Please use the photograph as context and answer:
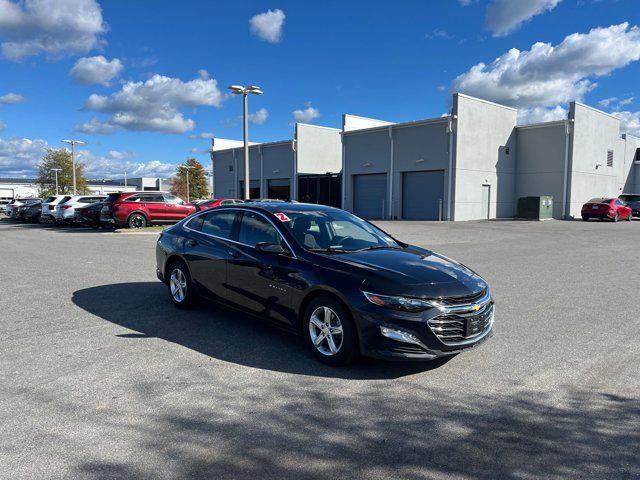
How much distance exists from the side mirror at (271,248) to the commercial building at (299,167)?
31.8 metres

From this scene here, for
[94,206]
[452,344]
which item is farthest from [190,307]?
[94,206]

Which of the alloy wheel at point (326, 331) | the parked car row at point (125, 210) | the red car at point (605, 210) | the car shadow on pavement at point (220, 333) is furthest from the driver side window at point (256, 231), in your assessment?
the red car at point (605, 210)

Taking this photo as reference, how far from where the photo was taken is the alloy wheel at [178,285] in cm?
646

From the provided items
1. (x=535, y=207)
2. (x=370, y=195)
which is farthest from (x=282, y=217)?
(x=370, y=195)

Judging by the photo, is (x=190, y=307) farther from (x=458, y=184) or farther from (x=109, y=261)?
(x=458, y=184)

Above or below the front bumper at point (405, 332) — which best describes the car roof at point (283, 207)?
above

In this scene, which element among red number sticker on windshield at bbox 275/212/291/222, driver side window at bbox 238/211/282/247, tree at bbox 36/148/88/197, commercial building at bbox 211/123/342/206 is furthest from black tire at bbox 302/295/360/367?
tree at bbox 36/148/88/197

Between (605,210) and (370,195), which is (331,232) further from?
(370,195)

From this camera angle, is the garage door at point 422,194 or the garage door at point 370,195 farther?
the garage door at point 370,195

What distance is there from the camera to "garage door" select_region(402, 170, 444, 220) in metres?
30.3

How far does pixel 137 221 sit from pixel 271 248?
17.5 m

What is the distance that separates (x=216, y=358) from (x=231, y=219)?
189 centimetres

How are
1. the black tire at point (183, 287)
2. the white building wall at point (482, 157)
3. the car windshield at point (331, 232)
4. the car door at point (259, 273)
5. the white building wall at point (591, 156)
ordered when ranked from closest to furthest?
the car door at point (259, 273) < the car windshield at point (331, 232) < the black tire at point (183, 287) < the white building wall at point (482, 157) < the white building wall at point (591, 156)

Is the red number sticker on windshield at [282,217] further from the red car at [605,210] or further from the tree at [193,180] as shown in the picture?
the tree at [193,180]
